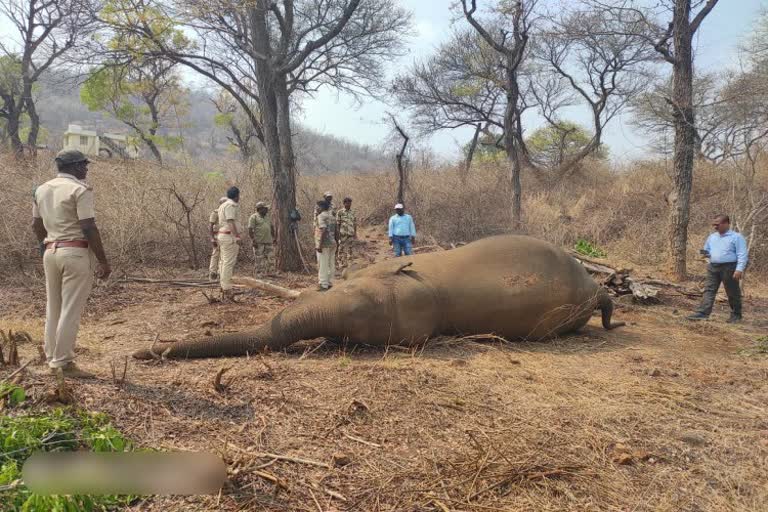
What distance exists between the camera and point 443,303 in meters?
5.96

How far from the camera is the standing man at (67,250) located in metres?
4.34

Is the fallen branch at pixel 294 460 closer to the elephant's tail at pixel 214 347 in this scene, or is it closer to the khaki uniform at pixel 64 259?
the elephant's tail at pixel 214 347

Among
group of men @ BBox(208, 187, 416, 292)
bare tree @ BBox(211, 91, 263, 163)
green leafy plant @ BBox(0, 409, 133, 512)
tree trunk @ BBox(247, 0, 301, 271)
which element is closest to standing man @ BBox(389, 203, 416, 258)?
group of men @ BBox(208, 187, 416, 292)

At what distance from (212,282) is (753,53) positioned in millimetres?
16340

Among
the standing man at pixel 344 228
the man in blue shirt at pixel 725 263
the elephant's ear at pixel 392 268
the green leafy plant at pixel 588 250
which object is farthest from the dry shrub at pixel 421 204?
the elephant's ear at pixel 392 268

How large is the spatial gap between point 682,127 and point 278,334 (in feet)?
34.4

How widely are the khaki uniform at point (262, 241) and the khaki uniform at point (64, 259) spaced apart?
763cm

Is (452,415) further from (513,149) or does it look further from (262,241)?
(513,149)

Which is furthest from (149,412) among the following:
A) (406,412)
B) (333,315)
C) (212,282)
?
(212,282)

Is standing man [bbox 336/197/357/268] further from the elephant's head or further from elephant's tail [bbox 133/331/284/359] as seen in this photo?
elephant's tail [bbox 133/331/284/359]

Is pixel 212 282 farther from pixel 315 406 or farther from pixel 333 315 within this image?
pixel 315 406

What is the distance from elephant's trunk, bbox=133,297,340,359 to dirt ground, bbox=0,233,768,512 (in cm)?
15

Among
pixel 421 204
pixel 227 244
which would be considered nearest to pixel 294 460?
pixel 227 244

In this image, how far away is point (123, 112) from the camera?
91.6ft
